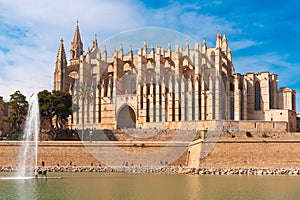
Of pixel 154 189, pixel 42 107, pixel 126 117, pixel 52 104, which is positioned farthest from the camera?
pixel 126 117

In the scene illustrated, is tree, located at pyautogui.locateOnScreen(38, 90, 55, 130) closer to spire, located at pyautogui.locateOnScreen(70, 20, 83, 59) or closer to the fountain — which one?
the fountain

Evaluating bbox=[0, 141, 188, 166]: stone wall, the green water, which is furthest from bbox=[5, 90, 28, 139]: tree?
the green water

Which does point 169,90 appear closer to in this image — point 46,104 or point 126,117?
point 126,117

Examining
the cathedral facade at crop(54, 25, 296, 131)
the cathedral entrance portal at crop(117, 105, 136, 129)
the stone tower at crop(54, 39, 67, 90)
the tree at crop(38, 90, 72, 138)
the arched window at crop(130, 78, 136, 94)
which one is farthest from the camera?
the stone tower at crop(54, 39, 67, 90)

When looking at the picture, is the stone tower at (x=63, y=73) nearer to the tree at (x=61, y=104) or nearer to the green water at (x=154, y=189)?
the tree at (x=61, y=104)

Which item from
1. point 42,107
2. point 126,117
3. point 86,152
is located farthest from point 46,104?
point 126,117

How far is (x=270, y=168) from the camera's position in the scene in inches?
1038

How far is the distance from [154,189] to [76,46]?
147 ft

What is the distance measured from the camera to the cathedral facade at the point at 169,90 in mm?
41719

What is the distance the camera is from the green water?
53.1ft

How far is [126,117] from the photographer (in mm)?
46094

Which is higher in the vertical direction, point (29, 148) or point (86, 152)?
point (29, 148)

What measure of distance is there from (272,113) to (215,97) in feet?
19.0

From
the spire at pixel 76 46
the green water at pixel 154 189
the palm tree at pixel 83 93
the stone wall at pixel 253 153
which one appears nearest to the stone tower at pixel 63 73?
the palm tree at pixel 83 93
